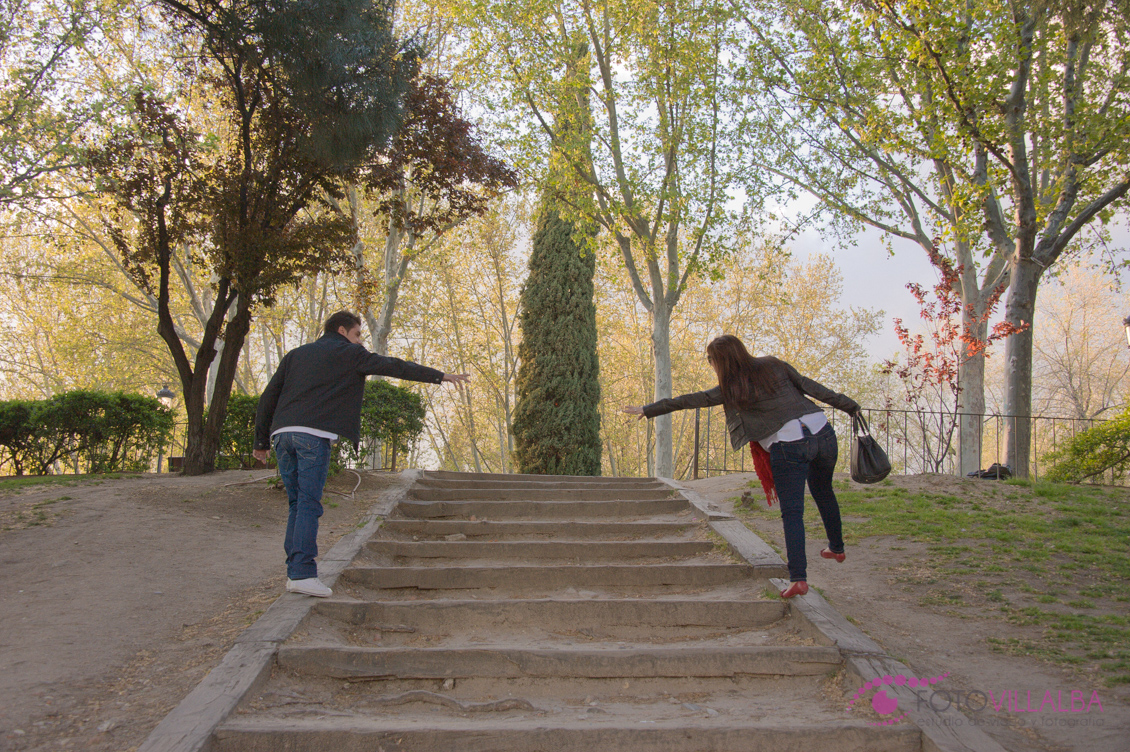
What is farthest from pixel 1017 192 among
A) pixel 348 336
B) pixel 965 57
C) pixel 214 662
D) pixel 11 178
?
pixel 11 178

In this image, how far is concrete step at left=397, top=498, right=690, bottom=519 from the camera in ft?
21.7

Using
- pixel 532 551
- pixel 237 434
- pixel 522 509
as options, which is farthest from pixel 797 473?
pixel 237 434

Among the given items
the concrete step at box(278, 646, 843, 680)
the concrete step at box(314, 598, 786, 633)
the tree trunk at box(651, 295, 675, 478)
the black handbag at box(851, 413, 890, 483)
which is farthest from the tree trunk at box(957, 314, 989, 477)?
the concrete step at box(278, 646, 843, 680)

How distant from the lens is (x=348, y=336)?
175 inches

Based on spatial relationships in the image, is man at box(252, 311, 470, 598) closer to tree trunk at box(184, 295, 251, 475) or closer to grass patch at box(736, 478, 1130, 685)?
grass patch at box(736, 478, 1130, 685)

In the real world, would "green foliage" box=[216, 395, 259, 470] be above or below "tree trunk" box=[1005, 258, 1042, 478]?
below

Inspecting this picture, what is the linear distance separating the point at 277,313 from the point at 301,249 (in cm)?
1337

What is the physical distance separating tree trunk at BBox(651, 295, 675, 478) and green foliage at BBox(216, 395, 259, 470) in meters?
7.20

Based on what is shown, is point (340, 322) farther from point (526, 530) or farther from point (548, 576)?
point (526, 530)

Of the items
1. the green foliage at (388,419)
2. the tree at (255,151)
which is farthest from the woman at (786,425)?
Result: the green foliage at (388,419)

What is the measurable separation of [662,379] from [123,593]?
34.1 feet

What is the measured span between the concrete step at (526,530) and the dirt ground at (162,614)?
67 cm

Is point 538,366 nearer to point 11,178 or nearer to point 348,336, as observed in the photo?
point 11,178

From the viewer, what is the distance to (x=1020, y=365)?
9641mm
